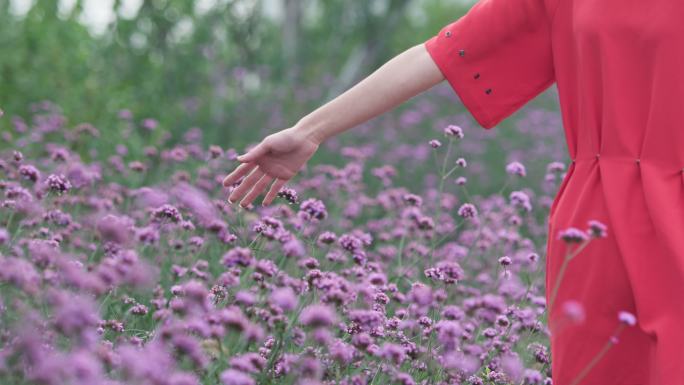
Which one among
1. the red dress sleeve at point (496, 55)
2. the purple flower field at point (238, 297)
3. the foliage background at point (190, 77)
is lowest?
the purple flower field at point (238, 297)

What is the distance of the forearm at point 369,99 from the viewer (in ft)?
7.35

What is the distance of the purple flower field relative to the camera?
68.0 inches

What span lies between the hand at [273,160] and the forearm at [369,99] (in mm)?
28

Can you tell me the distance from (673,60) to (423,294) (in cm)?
76

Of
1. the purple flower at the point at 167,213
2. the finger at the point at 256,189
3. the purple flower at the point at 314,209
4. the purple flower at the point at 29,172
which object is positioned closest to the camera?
the finger at the point at 256,189

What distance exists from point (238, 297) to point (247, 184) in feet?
1.62

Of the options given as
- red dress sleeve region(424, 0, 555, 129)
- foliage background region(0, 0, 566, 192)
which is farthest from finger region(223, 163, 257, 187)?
foliage background region(0, 0, 566, 192)

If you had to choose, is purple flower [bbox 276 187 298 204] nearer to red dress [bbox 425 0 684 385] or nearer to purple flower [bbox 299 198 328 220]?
purple flower [bbox 299 198 328 220]

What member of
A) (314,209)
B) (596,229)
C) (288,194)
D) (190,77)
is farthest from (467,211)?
(190,77)

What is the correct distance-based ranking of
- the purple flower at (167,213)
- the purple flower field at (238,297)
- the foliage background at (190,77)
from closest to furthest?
the purple flower field at (238,297)
the purple flower at (167,213)
the foliage background at (190,77)

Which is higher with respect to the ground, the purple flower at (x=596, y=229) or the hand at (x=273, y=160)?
the hand at (x=273, y=160)

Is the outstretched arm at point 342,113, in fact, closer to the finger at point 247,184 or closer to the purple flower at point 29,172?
the finger at point 247,184

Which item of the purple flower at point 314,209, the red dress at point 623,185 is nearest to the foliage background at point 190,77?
the purple flower at point 314,209

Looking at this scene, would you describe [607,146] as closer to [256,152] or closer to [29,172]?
[256,152]
